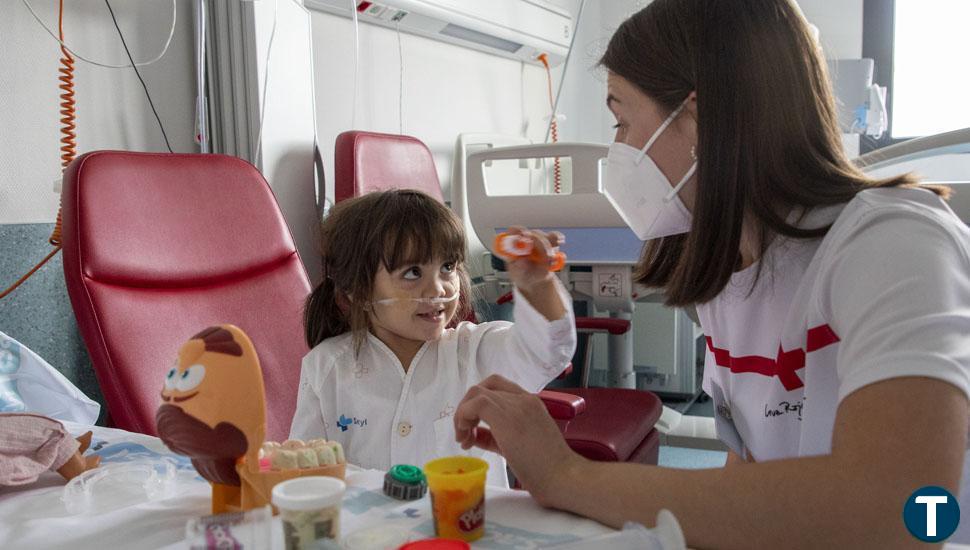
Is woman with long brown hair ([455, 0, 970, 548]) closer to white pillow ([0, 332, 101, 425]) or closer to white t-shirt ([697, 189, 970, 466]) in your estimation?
white t-shirt ([697, 189, 970, 466])

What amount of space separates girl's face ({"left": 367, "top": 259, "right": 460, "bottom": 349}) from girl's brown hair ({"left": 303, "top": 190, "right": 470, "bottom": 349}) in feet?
0.05

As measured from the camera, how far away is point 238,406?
747mm

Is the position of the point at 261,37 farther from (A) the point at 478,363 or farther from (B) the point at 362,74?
(A) the point at 478,363

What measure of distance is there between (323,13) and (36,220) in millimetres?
1152

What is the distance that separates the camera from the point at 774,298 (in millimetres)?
986

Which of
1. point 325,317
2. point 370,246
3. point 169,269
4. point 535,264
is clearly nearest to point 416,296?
point 370,246

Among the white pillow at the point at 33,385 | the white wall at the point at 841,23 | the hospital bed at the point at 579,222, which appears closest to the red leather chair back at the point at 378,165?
the hospital bed at the point at 579,222

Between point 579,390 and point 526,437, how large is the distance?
4.65ft

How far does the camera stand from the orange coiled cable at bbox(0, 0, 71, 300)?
5.45 feet

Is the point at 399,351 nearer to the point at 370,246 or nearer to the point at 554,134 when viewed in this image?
the point at 370,246

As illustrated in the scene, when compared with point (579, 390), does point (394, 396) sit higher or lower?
higher

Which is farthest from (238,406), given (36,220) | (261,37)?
(261,37)

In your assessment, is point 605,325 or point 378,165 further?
point 605,325

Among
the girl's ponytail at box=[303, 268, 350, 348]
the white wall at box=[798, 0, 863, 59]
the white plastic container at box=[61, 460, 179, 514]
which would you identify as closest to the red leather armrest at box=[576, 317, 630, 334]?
the girl's ponytail at box=[303, 268, 350, 348]
